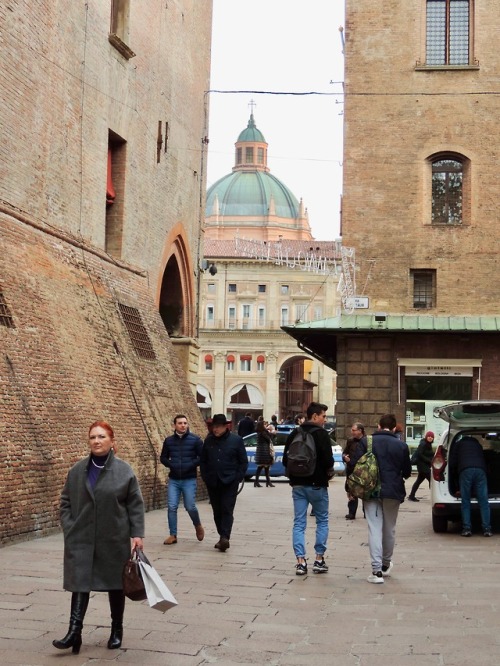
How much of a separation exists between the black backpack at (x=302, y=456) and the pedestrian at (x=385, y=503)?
2.13 ft

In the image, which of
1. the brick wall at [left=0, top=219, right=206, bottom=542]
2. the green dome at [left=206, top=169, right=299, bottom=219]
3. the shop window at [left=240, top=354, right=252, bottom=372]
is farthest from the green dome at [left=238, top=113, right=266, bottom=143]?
the brick wall at [left=0, top=219, right=206, bottom=542]

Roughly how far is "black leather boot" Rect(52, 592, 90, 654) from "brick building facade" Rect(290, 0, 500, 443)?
2226cm

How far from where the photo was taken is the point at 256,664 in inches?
275

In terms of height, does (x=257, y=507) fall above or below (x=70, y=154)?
below

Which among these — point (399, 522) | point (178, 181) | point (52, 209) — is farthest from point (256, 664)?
point (178, 181)

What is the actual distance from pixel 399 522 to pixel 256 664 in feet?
34.6

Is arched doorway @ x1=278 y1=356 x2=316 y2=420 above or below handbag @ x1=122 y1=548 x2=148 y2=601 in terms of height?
above

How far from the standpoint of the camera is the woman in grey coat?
7.23 m

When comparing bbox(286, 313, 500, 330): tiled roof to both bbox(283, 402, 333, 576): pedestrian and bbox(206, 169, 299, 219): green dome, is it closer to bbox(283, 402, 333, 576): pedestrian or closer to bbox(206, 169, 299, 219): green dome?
bbox(283, 402, 333, 576): pedestrian

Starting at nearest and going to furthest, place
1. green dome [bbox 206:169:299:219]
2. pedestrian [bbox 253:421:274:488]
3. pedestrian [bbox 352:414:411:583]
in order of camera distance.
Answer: pedestrian [bbox 352:414:411:583], pedestrian [bbox 253:421:274:488], green dome [bbox 206:169:299:219]

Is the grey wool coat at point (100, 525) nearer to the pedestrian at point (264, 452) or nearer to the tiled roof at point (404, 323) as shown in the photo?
the pedestrian at point (264, 452)

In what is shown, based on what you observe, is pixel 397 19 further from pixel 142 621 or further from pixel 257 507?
pixel 142 621

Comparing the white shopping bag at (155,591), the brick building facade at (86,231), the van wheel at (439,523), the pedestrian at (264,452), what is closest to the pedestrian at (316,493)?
the brick building facade at (86,231)

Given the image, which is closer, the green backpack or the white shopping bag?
the white shopping bag
